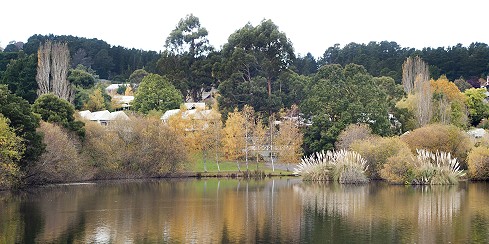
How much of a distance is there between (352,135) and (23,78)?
153 ft

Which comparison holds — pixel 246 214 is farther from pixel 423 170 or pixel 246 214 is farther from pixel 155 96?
pixel 155 96

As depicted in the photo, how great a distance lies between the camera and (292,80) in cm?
9400

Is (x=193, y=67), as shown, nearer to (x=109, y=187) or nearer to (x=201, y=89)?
(x=201, y=89)

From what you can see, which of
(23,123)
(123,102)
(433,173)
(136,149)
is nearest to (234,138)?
(136,149)

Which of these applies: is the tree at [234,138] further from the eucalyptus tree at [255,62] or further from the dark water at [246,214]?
the dark water at [246,214]

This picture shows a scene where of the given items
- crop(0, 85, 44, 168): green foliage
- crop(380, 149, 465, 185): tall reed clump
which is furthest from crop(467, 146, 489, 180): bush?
crop(0, 85, 44, 168): green foliage

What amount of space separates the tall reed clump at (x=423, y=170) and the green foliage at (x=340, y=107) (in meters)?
13.2

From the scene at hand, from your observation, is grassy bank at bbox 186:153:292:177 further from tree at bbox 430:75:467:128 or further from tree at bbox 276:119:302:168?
tree at bbox 430:75:467:128

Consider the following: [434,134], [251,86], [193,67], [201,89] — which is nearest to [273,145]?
[251,86]

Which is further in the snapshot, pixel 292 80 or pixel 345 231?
pixel 292 80

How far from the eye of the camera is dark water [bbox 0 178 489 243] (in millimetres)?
32969

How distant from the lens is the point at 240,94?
9000 centimetres

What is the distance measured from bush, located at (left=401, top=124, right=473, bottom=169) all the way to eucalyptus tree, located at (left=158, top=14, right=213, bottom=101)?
4455 cm

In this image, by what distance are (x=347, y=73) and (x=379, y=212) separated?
4530 centimetres
